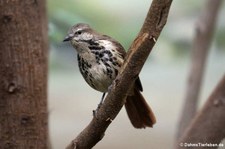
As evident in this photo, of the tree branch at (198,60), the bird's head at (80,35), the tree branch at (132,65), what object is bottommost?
the tree branch at (198,60)

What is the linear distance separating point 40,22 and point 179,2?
4.18 ft

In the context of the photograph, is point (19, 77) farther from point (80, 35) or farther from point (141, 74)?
point (141, 74)

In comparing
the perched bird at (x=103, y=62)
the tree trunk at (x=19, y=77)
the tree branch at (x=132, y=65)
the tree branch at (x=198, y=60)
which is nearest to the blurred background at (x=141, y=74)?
the tree branch at (x=198, y=60)

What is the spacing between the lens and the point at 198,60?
2168mm

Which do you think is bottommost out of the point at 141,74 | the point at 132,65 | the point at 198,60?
the point at 141,74

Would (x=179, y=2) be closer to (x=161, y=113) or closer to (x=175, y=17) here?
(x=175, y=17)

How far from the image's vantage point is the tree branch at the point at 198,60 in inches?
84.5

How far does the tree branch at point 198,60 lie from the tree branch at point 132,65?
2.86ft

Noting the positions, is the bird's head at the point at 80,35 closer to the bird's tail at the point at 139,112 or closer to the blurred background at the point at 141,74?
the bird's tail at the point at 139,112

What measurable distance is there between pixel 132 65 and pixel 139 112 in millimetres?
494

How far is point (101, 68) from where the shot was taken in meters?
1.67

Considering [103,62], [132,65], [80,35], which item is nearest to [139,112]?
[103,62]

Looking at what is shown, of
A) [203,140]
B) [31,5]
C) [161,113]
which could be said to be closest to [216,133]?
[203,140]

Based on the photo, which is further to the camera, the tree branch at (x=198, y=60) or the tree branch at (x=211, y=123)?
the tree branch at (x=198, y=60)
